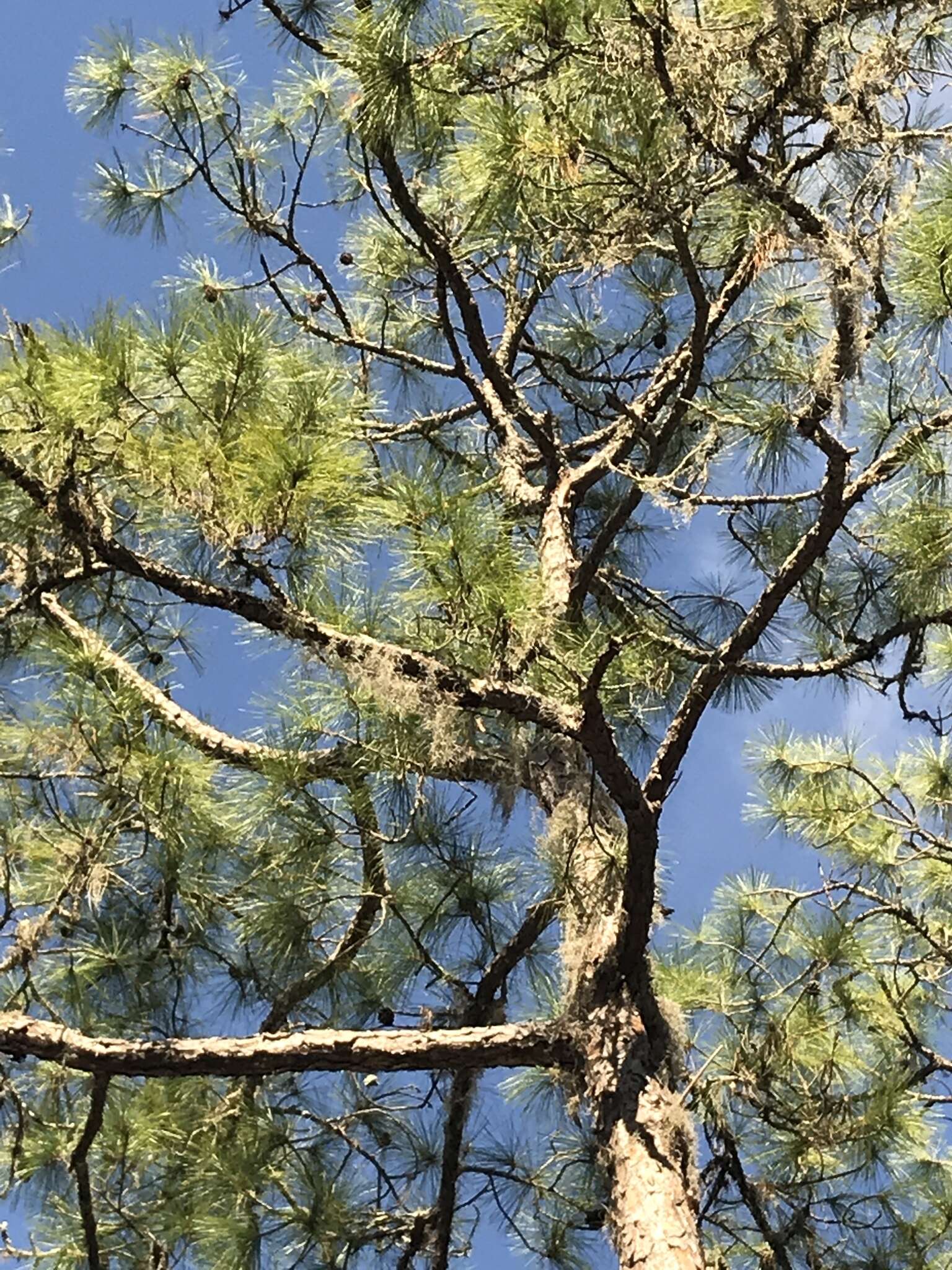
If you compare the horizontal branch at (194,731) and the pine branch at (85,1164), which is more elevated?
the horizontal branch at (194,731)

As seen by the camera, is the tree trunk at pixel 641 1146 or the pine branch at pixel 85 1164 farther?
the pine branch at pixel 85 1164

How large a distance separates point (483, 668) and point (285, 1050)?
1.61 ft

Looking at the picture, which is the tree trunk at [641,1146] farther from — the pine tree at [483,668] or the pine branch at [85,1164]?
the pine branch at [85,1164]

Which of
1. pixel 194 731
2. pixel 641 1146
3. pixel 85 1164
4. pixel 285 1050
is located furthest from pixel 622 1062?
pixel 194 731

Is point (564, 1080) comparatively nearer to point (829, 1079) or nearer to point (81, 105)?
point (829, 1079)

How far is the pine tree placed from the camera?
4.91ft

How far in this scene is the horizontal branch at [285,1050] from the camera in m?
1.50

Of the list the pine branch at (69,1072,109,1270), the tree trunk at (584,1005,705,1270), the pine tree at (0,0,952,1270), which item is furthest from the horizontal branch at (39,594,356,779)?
the tree trunk at (584,1005,705,1270)

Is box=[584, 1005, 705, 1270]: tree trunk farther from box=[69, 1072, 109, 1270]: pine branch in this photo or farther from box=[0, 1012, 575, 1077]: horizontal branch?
box=[69, 1072, 109, 1270]: pine branch

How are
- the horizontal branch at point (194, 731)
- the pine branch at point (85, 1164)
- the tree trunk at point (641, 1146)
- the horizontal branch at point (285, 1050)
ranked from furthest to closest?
the horizontal branch at point (194, 731)
the pine branch at point (85, 1164)
the horizontal branch at point (285, 1050)
the tree trunk at point (641, 1146)

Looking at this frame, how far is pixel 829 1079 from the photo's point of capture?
192cm

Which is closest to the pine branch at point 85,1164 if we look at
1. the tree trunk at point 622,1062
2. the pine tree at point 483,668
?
the pine tree at point 483,668

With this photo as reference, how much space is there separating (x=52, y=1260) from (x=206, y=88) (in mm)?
2052

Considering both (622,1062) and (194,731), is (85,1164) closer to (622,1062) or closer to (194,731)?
(194,731)
